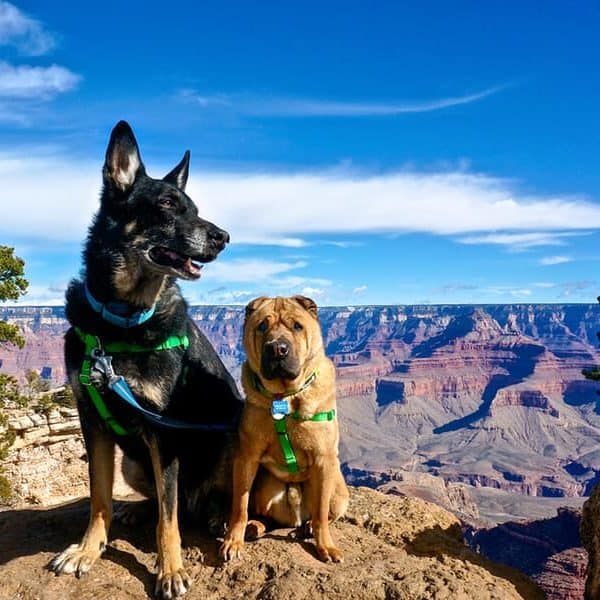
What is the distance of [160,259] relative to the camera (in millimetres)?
4988

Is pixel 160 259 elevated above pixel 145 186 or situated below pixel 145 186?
below

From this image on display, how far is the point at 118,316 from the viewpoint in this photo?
16.7 feet

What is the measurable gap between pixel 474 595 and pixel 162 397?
3.09 m

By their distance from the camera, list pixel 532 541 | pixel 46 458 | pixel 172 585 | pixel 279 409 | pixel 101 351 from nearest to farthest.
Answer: pixel 172 585 < pixel 101 351 < pixel 279 409 < pixel 46 458 < pixel 532 541

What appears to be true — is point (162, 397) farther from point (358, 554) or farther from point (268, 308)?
point (358, 554)

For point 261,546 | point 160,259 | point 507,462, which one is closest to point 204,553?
point 261,546

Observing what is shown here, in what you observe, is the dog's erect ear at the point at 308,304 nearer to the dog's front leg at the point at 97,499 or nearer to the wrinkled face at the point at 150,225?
the wrinkled face at the point at 150,225

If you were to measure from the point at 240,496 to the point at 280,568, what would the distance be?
698mm

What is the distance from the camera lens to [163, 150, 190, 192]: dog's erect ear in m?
5.48

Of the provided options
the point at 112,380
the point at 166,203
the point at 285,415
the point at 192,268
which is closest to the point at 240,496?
the point at 285,415

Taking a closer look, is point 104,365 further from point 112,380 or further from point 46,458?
point 46,458

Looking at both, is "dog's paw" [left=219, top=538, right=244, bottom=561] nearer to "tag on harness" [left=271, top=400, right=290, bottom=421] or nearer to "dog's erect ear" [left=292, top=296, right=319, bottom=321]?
"tag on harness" [left=271, top=400, right=290, bottom=421]

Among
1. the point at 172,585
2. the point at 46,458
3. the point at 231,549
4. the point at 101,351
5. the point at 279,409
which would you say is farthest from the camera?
the point at 46,458

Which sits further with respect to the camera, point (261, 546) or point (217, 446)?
point (217, 446)
